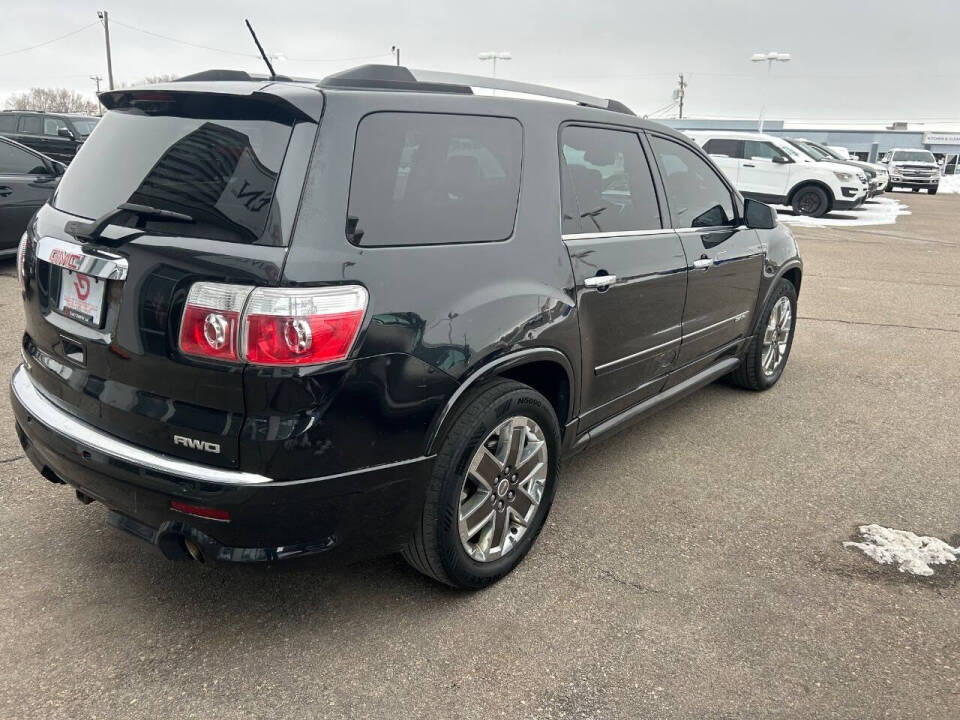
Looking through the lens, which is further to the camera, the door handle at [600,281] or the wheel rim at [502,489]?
the door handle at [600,281]

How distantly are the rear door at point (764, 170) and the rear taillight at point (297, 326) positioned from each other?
1810 cm

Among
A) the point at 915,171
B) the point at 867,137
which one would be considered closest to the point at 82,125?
the point at 915,171

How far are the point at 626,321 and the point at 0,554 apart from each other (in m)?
2.67

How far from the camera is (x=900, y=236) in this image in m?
15.4

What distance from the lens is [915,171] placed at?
107 feet

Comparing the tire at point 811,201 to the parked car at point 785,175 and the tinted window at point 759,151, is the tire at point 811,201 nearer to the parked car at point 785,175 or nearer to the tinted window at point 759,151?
the parked car at point 785,175

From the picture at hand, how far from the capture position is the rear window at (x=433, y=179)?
91.8 inches

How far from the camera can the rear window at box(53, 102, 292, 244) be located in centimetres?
222

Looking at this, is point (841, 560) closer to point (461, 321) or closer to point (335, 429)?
point (461, 321)

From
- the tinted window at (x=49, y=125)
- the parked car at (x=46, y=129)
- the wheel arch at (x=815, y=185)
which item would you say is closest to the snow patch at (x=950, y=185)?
the wheel arch at (x=815, y=185)

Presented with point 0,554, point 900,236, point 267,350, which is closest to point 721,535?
point 267,350

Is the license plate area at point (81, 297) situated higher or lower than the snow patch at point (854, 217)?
lower

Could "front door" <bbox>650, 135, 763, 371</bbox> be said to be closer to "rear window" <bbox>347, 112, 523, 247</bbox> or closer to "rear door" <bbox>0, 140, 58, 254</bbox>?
"rear window" <bbox>347, 112, 523, 247</bbox>

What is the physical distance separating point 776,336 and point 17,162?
800 centimetres
